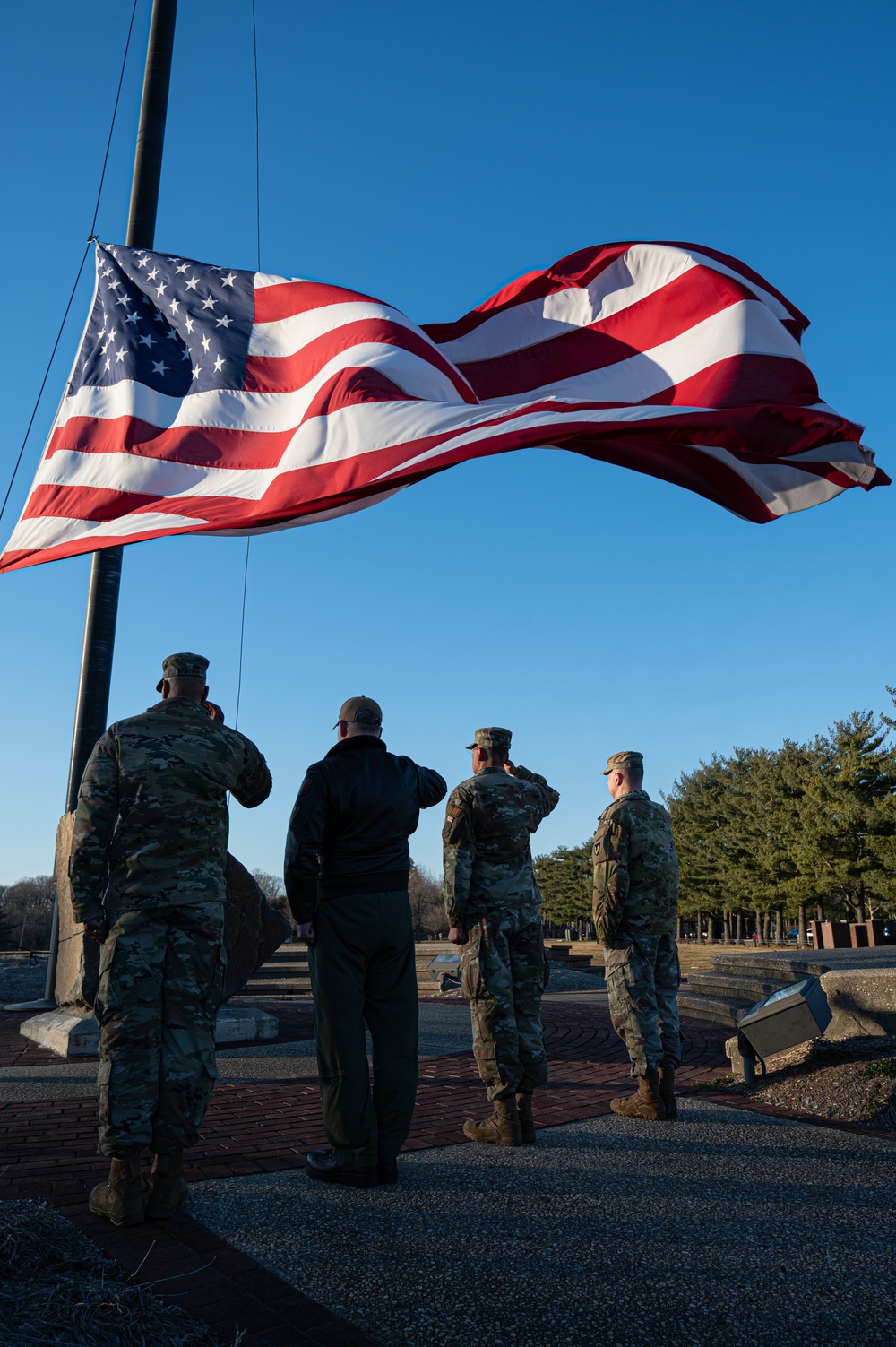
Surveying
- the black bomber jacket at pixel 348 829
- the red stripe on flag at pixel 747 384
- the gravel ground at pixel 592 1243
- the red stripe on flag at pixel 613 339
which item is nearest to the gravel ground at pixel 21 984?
the black bomber jacket at pixel 348 829

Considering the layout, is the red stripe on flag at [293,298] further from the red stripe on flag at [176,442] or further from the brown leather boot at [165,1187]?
the brown leather boot at [165,1187]

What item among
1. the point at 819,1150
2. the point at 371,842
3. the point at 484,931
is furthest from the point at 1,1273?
the point at 819,1150

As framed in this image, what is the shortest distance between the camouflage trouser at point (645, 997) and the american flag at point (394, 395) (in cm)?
276

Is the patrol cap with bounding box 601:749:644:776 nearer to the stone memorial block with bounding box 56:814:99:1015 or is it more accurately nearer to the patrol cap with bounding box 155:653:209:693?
the patrol cap with bounding box 155:653:209:693

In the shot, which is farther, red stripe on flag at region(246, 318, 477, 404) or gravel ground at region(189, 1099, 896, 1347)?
red stripe on flag at region(246, 318, 477, 404)

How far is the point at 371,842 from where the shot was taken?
148 inches

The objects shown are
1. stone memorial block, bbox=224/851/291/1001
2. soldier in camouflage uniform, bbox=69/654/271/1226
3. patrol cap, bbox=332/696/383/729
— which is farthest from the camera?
stone memorial block, bbox=224/851/291/1001

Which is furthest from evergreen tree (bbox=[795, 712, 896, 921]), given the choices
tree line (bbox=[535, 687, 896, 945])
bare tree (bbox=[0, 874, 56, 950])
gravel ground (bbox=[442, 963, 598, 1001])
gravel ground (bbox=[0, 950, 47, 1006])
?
bare tree (bbox=[0, 874, 56, 950])

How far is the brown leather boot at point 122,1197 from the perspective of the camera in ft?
9.74

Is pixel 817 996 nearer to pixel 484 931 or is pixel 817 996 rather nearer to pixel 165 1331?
pixel 484 931

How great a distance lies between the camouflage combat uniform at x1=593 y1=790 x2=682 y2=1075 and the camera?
15.7ft

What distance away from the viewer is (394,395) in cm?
549

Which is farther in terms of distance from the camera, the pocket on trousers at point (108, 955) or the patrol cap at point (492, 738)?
the patrol cap at point (492, 738)

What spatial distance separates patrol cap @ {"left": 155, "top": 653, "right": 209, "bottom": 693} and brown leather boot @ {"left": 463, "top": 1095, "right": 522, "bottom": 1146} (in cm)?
237
